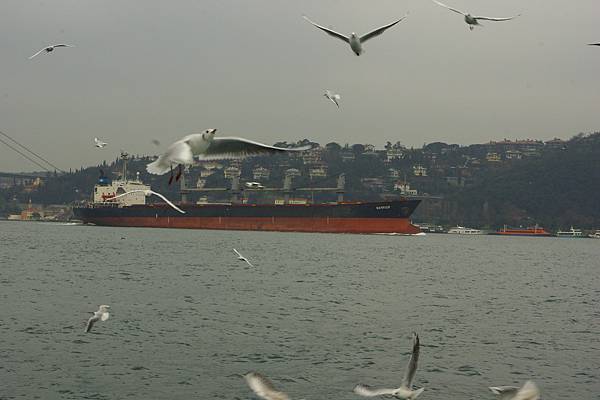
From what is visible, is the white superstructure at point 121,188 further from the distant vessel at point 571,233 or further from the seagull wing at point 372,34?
the seagull wing at point 372,34

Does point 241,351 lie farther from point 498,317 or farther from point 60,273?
point 60,273

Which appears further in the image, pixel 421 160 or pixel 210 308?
pixel 421 160

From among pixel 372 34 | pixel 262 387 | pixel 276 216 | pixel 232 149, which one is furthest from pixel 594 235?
pixel 262 387

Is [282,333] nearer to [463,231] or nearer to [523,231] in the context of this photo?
[523,231]

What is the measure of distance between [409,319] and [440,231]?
375 feet

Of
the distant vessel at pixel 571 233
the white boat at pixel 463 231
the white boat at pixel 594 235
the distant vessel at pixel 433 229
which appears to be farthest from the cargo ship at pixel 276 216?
the white boat at pixel 594 235

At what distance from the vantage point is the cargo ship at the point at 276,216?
7356cm

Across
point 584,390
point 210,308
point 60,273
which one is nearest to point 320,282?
point 210,308

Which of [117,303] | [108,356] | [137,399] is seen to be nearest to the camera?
[137,399]

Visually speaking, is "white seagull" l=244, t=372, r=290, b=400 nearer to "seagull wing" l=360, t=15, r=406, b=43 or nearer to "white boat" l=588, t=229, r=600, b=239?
"seagull wing" l=360, t=15, r=406, b=43

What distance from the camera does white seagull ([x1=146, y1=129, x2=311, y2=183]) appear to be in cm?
729

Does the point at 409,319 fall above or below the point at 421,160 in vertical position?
below

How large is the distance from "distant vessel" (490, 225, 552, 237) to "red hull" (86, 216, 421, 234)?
48634mm

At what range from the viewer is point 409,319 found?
19203mm
